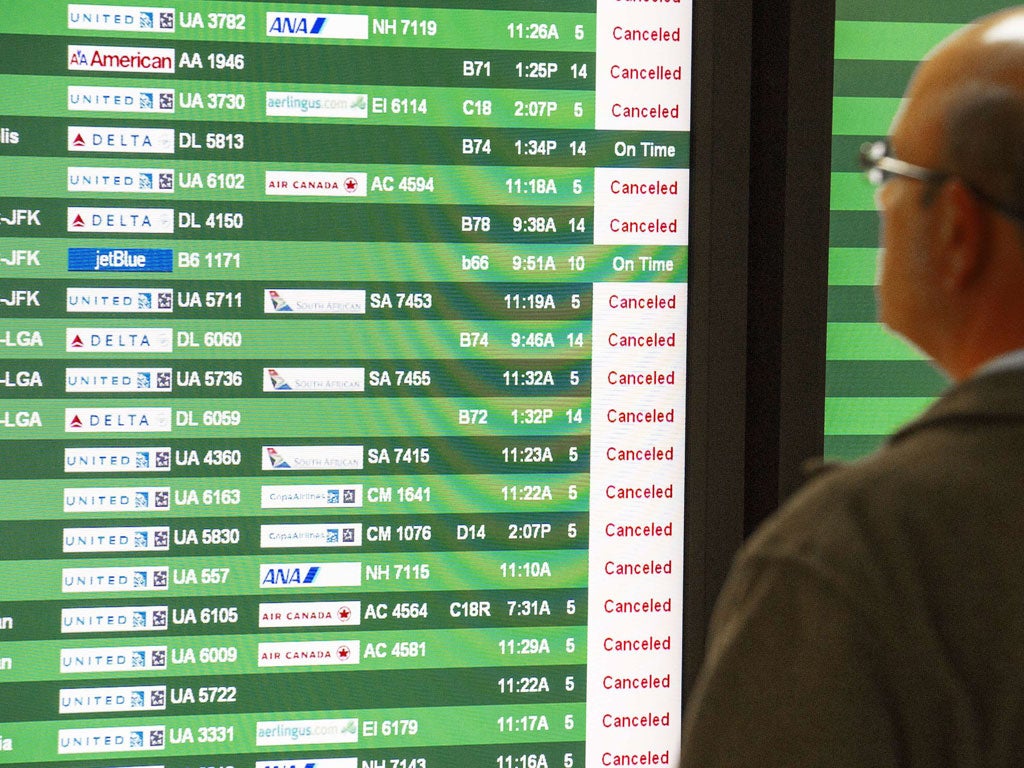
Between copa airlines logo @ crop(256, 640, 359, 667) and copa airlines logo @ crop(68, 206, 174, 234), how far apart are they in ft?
2.07

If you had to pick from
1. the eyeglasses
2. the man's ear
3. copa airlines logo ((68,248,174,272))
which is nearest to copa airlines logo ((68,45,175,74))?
copa airlines logo ((68,248,174,272))

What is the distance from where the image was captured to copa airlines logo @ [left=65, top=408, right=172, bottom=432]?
185cm

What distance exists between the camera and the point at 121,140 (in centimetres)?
185

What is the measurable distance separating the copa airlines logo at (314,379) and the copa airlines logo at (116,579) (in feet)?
1.02

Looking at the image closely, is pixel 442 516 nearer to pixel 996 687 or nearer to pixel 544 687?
pixel 544 687

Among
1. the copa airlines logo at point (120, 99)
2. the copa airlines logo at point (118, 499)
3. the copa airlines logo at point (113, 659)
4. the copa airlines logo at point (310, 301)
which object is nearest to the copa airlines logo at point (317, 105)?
the copa airlines logo at point (120, 99)

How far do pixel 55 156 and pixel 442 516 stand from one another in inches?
30.1

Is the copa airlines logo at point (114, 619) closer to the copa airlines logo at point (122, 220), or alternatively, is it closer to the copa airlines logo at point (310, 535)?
the copa airlines logo at point (310, 535)

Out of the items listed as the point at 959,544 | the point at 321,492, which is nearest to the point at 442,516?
the point at 321,492

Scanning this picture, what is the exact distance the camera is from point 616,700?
1.98m

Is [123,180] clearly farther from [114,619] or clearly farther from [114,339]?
[114,619]

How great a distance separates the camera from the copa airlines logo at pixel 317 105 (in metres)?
1.88

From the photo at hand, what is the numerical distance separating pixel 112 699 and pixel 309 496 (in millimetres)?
406

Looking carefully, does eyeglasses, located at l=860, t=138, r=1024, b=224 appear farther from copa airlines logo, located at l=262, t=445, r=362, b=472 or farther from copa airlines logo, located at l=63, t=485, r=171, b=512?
copa airlines logo, located at l=63, t=485, r=171, b=512
